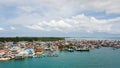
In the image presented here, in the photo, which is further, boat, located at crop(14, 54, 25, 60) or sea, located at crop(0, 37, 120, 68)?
boat, located at crop(14, 54, 25, 60)

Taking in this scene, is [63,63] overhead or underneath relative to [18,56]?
underneath

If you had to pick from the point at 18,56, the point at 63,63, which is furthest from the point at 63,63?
the point at 18,56

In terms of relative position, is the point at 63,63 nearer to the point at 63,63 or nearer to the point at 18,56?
the point at 63,63

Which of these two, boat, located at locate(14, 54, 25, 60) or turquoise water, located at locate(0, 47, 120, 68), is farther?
boat, located at locate(14, 54, 25, 60)

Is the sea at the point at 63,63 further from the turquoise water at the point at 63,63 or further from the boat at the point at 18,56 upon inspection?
the boat at the point at 18,56

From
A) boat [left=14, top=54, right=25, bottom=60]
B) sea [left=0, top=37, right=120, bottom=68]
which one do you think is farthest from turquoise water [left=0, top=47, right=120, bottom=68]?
boat [left=14, top=54, right=25, bottom=60]

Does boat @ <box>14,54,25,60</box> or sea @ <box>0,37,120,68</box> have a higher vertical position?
boat @ <box>14,54,25,60</box>

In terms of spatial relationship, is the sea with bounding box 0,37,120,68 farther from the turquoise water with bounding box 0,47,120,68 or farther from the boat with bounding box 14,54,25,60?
the boat with bounding box 14,54,25,60

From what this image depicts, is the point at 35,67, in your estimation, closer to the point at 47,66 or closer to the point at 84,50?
the point at 47,66

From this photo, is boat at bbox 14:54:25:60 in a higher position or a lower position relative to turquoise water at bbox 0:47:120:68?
higher

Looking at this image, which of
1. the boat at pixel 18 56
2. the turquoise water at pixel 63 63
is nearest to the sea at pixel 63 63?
the turquoise water at pixel 63 63

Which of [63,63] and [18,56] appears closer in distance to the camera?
[63,63]
